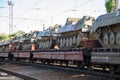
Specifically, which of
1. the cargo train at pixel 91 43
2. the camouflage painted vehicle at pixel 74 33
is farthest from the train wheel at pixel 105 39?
the camouflage painted vehicle at pixel 74 33

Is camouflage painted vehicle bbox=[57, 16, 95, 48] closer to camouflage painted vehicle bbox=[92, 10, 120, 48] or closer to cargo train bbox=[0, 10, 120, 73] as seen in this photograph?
cargo train bbox=[0, 10, 120, 73]

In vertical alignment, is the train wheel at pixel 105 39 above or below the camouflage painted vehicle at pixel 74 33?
below

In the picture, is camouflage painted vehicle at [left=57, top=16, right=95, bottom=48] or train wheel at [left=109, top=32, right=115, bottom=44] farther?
camouflage painted vehicle at [left=57, top=16, right=95, bottom=48]

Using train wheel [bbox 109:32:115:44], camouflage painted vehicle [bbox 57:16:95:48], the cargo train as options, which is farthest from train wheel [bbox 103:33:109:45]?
camouflage painted vehicle [bbox 57:16:95:48]

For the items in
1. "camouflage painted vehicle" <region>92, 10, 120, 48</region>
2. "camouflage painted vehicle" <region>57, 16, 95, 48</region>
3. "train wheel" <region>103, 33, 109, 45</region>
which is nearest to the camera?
"camouflage painted vehicle" <region>92, 10, 120, 48</region>

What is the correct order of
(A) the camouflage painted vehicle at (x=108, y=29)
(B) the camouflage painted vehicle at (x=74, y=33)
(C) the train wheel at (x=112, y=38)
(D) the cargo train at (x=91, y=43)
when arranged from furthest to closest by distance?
(B) the camouflage painted vehicle at (x=74, y=33) → (C) the train wheel at (x=112, y=38) → (A) the camouflage painted vehicle at (x=108, y=29) → (D) the cargo train at (x=91, y=43)

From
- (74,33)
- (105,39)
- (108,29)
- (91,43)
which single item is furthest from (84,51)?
(74,33)

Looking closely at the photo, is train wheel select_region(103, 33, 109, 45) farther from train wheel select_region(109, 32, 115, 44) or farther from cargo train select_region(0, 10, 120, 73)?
train wheel select_region(109, 32, 115, 44)

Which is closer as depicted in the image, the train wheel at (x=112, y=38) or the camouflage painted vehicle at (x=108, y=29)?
the camouflage painted vehicle at (x=108, y=29)

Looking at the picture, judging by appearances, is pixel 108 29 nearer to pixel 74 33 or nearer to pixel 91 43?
pixel 91 43

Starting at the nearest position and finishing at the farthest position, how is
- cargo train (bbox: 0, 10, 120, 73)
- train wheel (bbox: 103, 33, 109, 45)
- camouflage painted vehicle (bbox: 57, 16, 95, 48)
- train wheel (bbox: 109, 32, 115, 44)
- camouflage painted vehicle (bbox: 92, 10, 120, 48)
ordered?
cargo train (bbox: 0, 10, 120, 73), camouflage painted vehicle (bbox: 92, 10, 120, 48), train wheel (bbox: 109, 32, 115, 44), train wheel (bbox: 103, 33, 109, 45), camouflage painted vehicle (bbox: 57, 16, 95, 48)

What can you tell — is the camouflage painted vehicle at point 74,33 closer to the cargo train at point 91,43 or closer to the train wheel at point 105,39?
the cargo train at point 91,43

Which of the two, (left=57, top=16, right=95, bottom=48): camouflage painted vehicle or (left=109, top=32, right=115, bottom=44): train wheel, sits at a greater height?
(left=57, top=16, right=95, bottom=48): camouflage painted vehicle

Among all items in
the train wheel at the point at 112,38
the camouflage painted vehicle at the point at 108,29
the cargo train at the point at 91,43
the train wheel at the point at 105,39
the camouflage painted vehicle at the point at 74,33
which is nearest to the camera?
the cargo train at the point at 91,43
